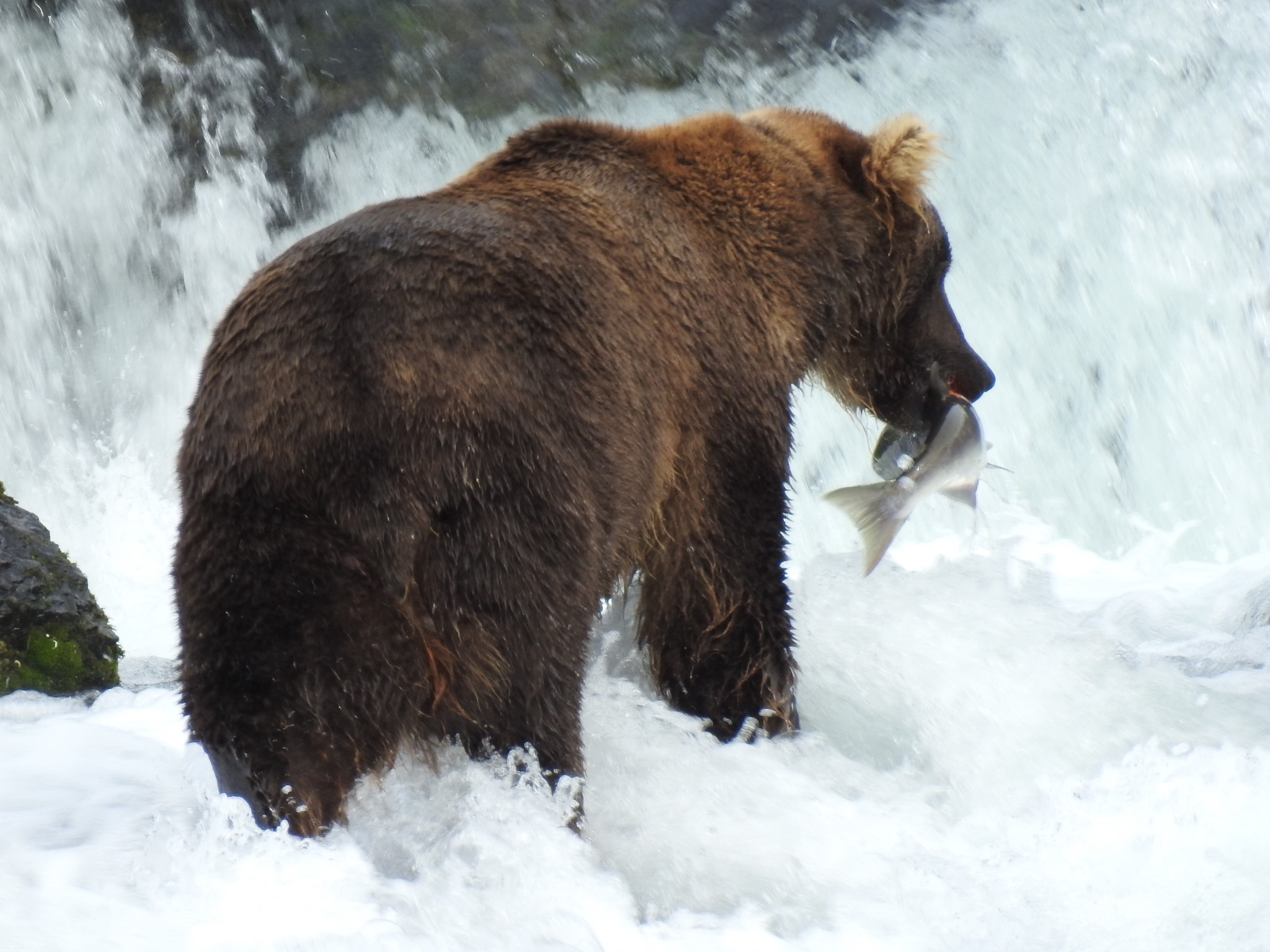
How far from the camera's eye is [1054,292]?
27.5 feet

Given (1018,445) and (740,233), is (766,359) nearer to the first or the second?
(740,233)

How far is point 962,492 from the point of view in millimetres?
4738

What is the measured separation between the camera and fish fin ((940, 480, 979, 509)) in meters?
4.71

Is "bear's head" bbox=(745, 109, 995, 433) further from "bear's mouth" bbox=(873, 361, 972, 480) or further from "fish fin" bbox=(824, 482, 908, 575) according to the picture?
"fish fin" bbox=(824, 482, 908, 575)

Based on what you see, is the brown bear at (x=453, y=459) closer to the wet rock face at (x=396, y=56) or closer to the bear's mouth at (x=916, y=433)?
the bear's mouth at (x=916, y=433)

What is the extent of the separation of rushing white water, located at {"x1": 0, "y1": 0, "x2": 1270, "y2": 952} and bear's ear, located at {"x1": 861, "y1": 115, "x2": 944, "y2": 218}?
4.27 ft

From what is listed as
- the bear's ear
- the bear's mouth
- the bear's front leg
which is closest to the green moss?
the bear's front leg

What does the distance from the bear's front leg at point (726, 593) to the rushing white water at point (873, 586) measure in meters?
0.14

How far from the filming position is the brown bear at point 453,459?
2816 mm

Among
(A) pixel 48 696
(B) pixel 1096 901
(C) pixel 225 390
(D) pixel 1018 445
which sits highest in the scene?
(C) pixel 225 390

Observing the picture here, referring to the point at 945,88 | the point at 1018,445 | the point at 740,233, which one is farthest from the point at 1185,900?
the point at 945,88

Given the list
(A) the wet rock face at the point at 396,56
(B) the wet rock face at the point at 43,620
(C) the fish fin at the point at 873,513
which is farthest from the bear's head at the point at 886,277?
(A) the wet rock face at the point at 396,56

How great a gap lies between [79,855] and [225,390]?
3.91ft

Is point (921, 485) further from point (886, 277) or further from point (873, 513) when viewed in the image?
point (886, 277)
